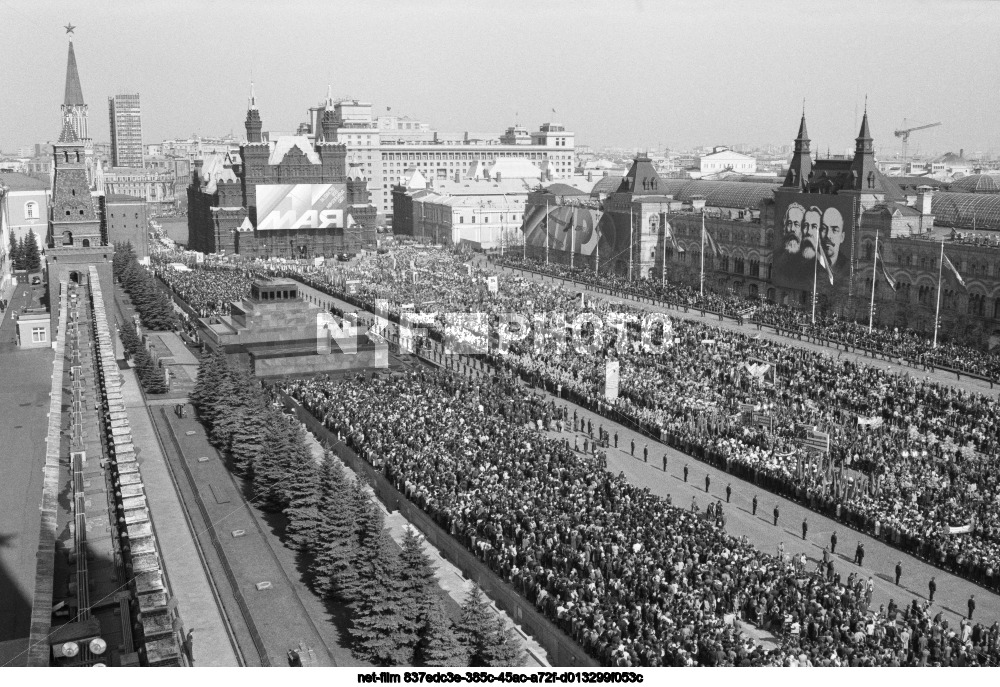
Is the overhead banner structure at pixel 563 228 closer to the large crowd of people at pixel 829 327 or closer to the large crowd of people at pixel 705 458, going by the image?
the large crowd of people at pixel 829 327

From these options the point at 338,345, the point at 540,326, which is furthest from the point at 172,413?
the point at 540,326

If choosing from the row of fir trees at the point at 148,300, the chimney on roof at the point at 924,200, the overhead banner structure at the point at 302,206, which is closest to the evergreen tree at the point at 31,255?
the row of fir trees at the point at 148,300

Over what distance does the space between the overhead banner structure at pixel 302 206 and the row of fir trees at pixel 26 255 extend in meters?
20.8

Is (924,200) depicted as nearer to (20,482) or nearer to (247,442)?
(247,442)

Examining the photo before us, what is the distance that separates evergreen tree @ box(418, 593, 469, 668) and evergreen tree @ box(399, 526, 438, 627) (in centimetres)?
33

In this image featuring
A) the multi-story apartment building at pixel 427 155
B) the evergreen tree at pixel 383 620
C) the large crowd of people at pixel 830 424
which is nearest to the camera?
the evergreen tree at pixel 383 620

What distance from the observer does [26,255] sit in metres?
91.8

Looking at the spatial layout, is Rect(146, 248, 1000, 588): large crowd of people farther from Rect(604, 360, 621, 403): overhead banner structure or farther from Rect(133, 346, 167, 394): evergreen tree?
Rect(133, 346, 167, 394): evergreen tree

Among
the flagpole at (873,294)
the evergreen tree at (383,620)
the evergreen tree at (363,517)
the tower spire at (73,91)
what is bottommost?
the evergreen tree at (383,620)

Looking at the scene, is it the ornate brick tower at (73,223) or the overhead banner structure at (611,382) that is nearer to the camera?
the overhead banner structure at (611,382)

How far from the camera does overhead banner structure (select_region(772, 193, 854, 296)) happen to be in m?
62.6

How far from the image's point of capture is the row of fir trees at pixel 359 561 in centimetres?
1950

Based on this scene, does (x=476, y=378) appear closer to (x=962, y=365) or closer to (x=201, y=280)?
(x=962, y=365)

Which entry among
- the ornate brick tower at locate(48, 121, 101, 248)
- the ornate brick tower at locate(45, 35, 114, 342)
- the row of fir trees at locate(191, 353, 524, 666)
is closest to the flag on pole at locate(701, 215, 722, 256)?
the ornate brick tower at locate(45, 35, 114, 342)
